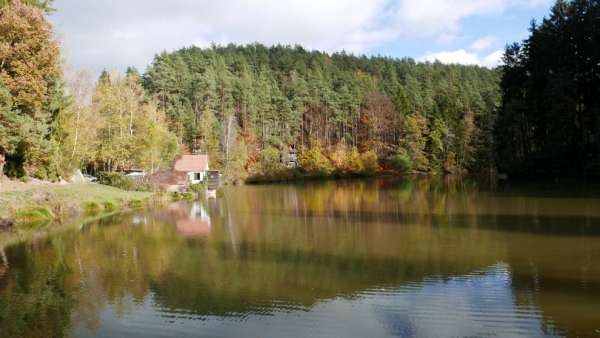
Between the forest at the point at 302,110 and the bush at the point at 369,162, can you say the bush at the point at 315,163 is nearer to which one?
the forest at the point at 302,110

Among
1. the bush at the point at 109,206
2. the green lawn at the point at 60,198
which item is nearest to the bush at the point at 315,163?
the green lawn at the point at 60,198

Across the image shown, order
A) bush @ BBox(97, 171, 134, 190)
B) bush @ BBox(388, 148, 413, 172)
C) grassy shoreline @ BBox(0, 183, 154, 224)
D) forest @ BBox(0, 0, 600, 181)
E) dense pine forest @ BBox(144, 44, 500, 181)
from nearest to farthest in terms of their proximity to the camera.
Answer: grassy shoreline @ BBox(0, 183, 154, 224) → forest @ BBox(0, 0, 600, 181) → bush @ BBox(97, 171, 134, 190) → dense pine forest @ BBox(144, 44, 500, 181) → bush @ BBox(388, 148, 413, 172)

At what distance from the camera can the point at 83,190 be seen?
105 feet

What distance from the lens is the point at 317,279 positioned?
12133 millimetres

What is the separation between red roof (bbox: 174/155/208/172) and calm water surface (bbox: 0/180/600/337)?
1043 inches

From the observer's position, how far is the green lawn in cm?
2444

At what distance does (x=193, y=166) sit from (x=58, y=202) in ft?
73.8

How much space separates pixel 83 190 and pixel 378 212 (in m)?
19.2

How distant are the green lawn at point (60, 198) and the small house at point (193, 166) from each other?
13258mm

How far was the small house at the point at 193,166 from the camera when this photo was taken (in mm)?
48906

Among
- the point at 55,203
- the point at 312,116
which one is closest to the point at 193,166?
the point at 55,203

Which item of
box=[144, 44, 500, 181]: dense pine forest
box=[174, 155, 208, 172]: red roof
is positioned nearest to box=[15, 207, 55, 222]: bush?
box=[174, 155, 208, 172]: red roof

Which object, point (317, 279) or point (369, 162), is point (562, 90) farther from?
point (317, 279)

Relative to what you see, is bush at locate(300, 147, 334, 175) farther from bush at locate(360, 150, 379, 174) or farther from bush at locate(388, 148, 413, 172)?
bush at locate(388, 148, 413, 172)
